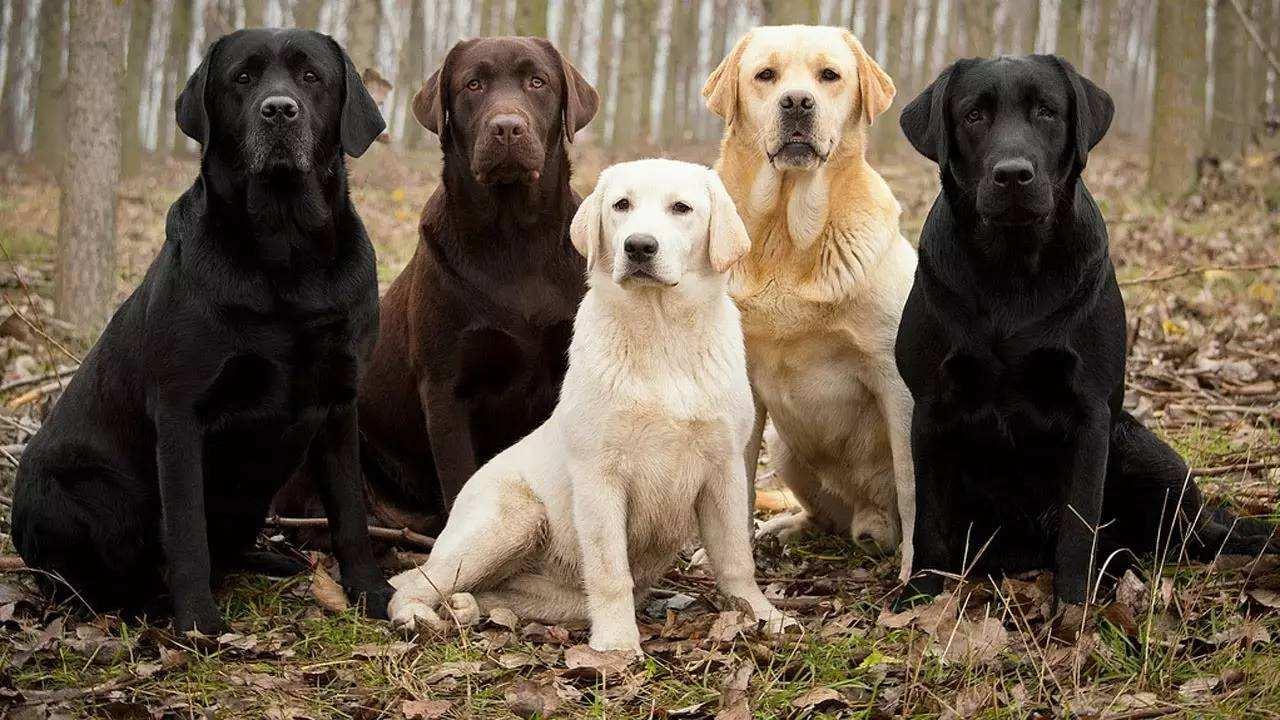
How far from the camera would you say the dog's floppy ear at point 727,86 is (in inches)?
173

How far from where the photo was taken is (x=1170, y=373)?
6039mm

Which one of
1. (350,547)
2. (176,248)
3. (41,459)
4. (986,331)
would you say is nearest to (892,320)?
(986,331)

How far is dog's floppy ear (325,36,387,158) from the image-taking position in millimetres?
3830

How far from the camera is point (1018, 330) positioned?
3480 mm

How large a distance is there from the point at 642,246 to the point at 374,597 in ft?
4.95

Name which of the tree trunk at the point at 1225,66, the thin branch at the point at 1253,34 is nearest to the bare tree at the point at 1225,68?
the tree trunk at the point at 1225,66

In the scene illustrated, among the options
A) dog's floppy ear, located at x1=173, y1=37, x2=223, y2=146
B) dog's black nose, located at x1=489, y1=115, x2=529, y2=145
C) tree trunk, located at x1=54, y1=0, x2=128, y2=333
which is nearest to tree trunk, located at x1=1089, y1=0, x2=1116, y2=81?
tree trunk, located at x1=54, y1=0, x2=128, y2=333

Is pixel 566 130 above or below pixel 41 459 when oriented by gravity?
above

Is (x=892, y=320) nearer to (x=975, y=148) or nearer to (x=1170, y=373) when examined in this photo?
(x=975, y=148)

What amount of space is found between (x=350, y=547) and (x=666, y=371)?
1.26m

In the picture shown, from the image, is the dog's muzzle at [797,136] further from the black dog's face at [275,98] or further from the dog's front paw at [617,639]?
the dog's front paw at [617,639]

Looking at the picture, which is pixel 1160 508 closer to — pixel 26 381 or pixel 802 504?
pixel 802 504

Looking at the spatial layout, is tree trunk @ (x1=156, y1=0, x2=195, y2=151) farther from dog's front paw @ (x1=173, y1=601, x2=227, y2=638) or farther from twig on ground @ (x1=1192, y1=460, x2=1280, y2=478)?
twig on ground @ (x1=1192, y1=460, x2=1280, y2=478)

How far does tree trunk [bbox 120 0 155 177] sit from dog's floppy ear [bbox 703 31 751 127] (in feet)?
56.3
